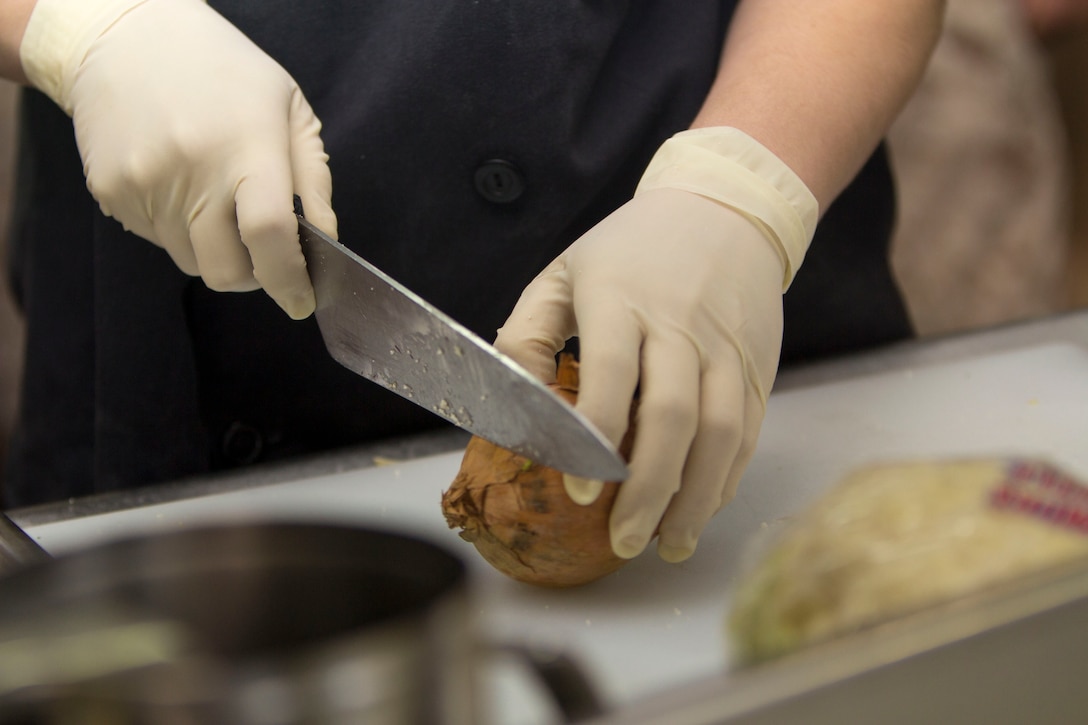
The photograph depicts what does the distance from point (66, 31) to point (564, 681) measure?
2.61 feet

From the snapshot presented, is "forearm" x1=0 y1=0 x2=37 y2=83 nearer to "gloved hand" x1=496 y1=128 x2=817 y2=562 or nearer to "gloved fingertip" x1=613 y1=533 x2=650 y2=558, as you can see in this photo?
"gloved hand" x1=496 y1=128 x2=817 y2=562

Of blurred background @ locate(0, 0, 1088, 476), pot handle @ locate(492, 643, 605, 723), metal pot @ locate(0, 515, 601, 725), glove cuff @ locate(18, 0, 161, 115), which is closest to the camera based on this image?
metal pot @ locate(0, 515, 601, 725)

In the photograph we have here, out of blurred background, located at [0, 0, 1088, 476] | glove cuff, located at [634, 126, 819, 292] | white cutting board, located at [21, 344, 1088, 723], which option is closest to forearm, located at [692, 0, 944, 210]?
glove cuff, located at [634, 126, 819, 292]

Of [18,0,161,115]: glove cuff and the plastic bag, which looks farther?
[18,0,161,115]: glove cuff

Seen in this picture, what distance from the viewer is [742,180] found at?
80 centimetres

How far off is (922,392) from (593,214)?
1.43ft

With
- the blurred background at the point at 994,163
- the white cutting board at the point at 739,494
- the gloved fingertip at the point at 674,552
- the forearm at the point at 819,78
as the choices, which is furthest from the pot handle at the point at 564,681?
the blurred background at the point at 994,163

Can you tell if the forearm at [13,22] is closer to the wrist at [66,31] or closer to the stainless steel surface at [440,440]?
the wrist at [66,31]

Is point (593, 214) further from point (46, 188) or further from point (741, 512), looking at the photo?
point (46, 188)

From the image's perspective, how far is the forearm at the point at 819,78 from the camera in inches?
33.9

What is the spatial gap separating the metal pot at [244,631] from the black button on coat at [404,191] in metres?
0.57

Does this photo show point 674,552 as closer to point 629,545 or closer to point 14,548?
point 629,545

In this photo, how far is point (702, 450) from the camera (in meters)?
0.70

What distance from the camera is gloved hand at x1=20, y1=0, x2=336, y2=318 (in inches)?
30.2
